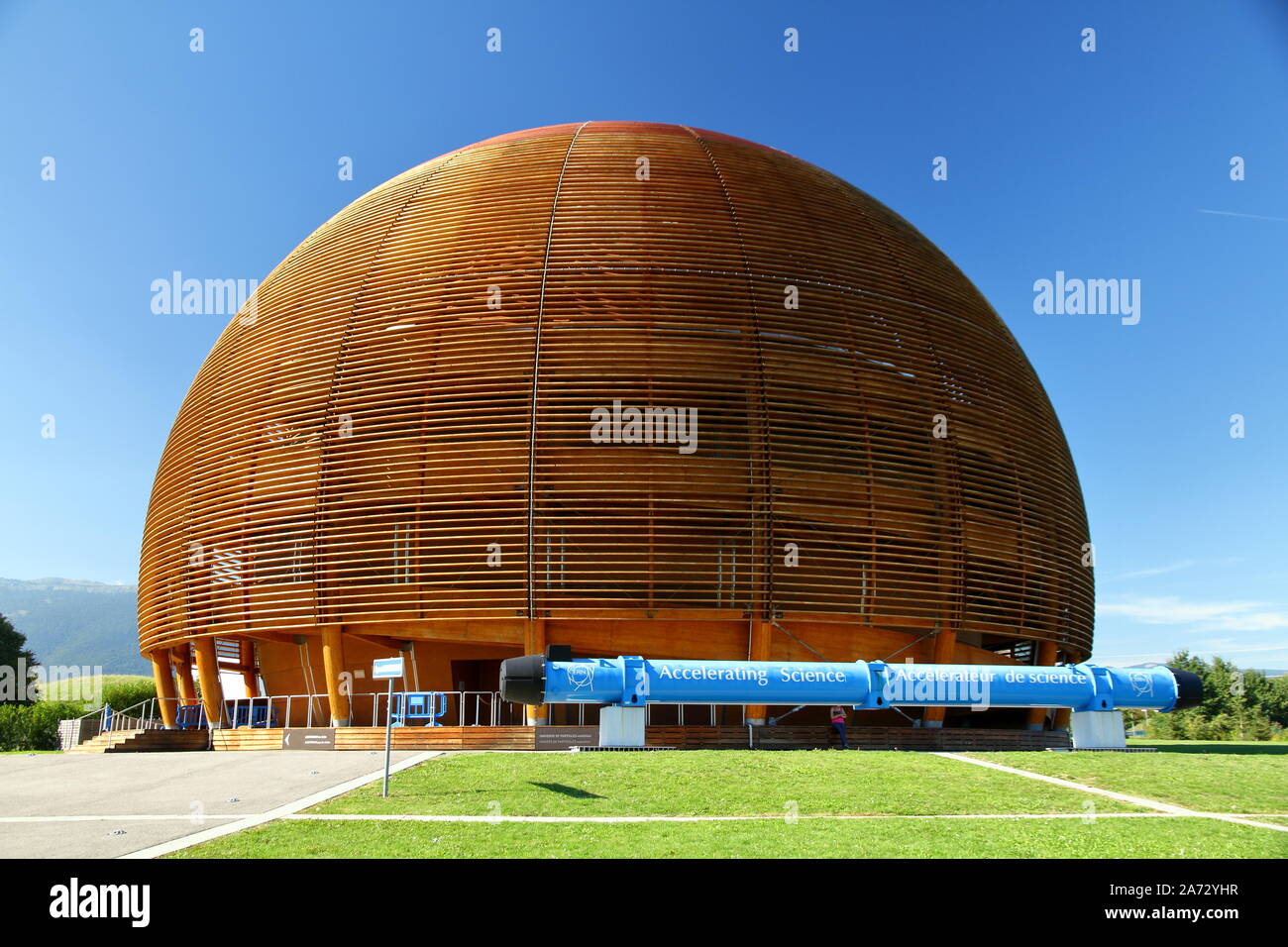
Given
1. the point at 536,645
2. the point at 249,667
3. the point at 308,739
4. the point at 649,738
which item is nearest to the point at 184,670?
the point at 249,667

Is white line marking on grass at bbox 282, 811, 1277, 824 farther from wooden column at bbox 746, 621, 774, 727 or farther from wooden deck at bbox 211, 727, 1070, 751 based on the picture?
wooden column at bbox 746, 621, 774, 727

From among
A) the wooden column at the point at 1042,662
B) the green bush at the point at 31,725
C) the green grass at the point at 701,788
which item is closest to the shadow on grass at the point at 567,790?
the green grass at the point at 701,788

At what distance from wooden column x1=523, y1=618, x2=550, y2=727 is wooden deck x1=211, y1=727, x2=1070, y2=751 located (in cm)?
99

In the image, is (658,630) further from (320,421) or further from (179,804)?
(179,804)

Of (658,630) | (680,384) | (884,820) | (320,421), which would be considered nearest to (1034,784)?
(884,820)

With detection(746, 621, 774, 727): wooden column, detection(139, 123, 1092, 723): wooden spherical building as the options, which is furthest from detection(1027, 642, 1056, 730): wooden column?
detection(746, 621, 774, 727): wooden column

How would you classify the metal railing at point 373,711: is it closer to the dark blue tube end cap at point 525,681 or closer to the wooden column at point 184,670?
the wooden column at point 184,670

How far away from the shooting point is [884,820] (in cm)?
1040

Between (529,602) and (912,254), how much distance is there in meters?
14.6

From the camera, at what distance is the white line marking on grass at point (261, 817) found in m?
8.62

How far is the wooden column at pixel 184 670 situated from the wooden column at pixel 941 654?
19.2m

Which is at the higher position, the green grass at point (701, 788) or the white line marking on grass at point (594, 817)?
the white line marking on grass at point (594, 817)

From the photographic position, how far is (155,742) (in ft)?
73.9

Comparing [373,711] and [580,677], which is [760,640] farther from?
[373,711]
